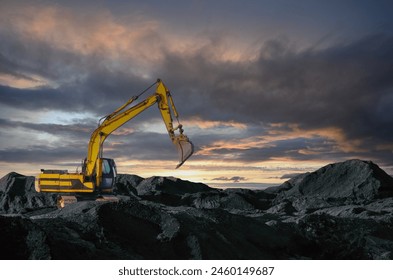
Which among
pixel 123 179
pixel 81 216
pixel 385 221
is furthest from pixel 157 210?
pixel 123 179

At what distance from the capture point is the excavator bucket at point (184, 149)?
13.7m

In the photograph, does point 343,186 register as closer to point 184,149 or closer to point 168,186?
point 168,186

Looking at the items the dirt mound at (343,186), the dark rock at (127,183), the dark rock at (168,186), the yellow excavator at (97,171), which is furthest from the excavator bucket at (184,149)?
the dark rock at (168,186)

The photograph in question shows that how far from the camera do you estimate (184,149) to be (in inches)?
548

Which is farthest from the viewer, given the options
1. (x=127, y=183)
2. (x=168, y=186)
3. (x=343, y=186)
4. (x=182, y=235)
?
(x=168, y=186)

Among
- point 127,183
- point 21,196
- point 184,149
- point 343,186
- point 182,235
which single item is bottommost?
point 182,235

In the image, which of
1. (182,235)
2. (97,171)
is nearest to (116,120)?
(97,171)

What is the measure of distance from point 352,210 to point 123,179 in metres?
16.0

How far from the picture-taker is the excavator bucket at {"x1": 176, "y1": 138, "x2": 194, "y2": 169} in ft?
44.8

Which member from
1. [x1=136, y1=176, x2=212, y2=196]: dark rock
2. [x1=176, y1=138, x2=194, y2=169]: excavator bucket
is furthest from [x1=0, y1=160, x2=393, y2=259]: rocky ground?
[x1=136, y1=176, x2=212, y2=196]: dark rock

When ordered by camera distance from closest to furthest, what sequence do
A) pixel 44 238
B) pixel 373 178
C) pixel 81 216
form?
pixel 44 238
pixel 81 216
pixel 373 178

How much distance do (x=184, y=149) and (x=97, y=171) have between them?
3.46 m

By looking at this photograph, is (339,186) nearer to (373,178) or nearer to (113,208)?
(373,178)

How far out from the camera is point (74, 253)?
6.70 m
